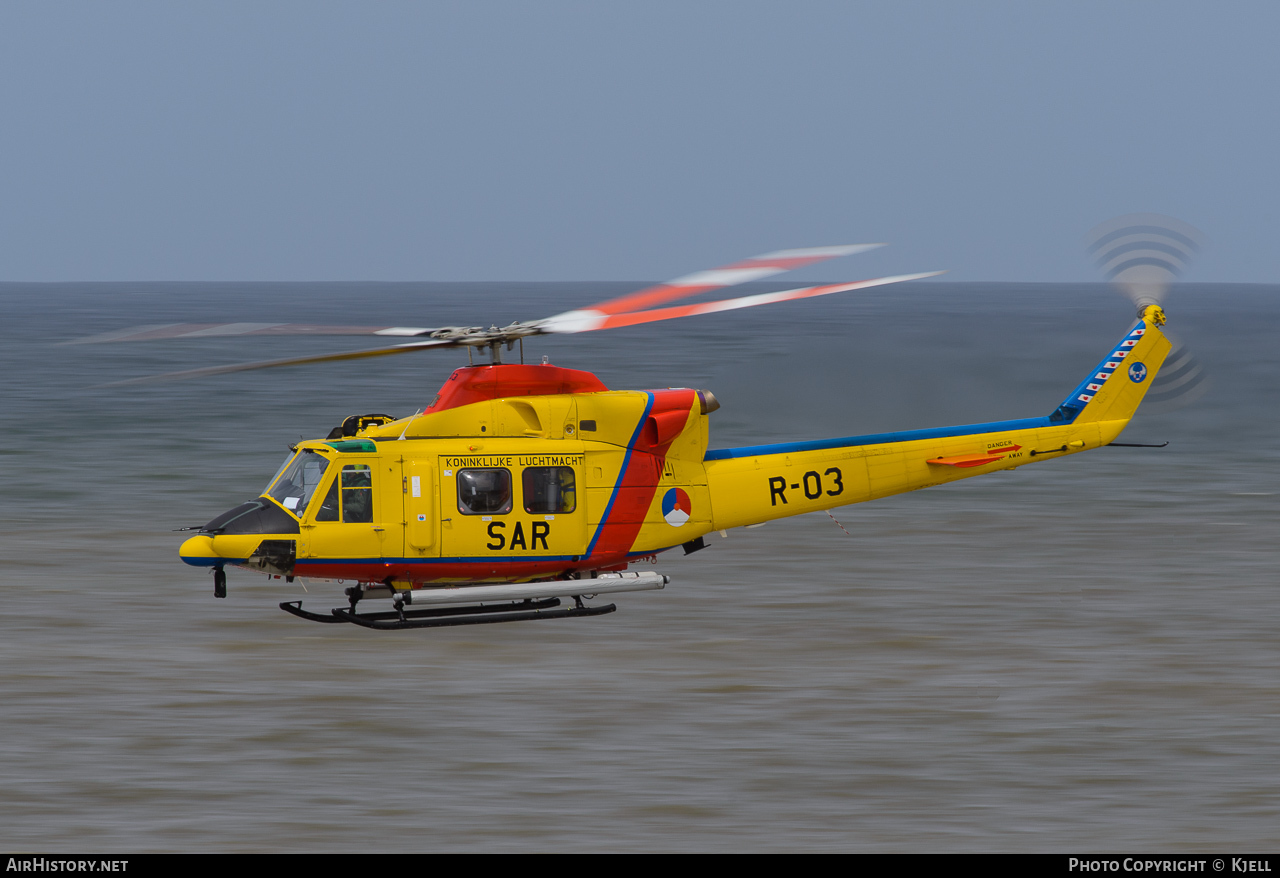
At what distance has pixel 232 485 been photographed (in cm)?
2650

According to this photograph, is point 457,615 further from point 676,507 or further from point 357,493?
point 676,507

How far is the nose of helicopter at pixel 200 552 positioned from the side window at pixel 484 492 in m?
2.50

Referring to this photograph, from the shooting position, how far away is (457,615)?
1504cm

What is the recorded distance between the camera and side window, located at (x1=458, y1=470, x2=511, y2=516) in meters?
14.1

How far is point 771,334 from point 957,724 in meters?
76.6

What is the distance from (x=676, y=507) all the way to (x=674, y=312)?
9.60 feet

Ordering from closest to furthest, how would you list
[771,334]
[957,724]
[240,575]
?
1. [957,724]
2. [240,575]
3. [771,334]

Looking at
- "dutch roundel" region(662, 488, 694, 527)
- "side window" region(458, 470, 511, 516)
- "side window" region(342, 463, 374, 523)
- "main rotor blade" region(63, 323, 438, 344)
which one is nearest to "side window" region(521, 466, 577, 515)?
"side window" region(458, 470, 511, 516)

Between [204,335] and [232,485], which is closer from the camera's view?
[204,335]

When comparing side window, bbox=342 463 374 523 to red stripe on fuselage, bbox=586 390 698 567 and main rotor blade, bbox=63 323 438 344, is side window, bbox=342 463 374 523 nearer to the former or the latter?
main rotor blade, bbox=63 323 438 344

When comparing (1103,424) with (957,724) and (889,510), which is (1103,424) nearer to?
(957,724)

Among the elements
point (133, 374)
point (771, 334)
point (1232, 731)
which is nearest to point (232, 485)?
point (1232, 731)

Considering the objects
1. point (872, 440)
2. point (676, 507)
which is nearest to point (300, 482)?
point (676, 507)

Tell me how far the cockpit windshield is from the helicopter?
2cm
